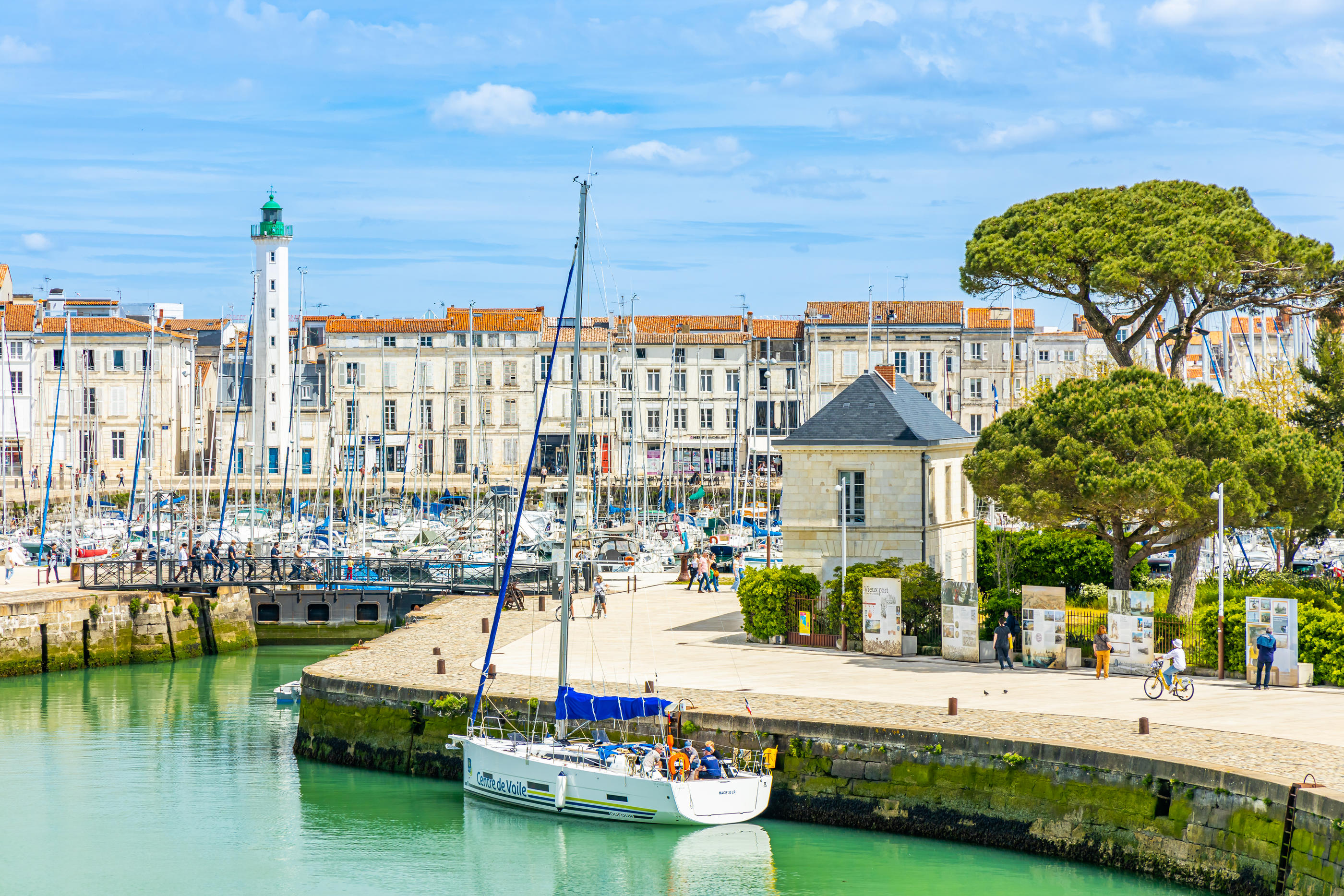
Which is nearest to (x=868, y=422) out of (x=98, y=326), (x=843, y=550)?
(x=843, y=550)

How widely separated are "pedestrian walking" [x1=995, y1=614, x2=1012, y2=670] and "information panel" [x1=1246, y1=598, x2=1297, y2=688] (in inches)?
189

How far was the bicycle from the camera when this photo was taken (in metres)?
26.9

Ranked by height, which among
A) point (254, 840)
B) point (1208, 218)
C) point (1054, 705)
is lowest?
point (254, 840)

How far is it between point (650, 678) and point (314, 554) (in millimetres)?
30118

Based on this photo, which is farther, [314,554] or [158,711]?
[314,554]

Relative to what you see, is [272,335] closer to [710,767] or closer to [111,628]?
[111,628]

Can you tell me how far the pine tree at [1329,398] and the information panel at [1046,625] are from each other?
8999 millimetres

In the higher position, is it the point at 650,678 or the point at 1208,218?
the point at 1208,218

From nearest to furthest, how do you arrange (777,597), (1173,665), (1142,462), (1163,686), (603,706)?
(603,706) → (1163,686) → (1173,665) → (1142,462) → (777,597)

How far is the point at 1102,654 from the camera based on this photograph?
1160 inches

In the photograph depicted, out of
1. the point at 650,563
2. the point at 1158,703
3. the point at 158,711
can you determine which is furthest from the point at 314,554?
the point at 1158,703

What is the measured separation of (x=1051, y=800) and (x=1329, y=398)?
18662mm

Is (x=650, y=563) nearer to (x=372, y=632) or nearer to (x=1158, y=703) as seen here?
(x=372, y=632)

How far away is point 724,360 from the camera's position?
311ft
